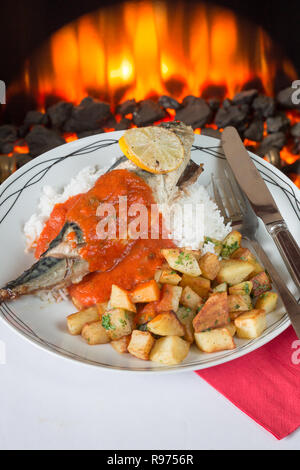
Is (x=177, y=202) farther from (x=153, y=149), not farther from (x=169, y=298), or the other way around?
(x=169, y=298)

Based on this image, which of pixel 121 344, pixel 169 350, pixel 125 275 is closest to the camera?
pixel 169 350

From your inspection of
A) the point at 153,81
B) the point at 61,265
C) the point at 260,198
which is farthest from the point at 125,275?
the point at 153,81

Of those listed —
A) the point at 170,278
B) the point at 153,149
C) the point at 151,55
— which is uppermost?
the point at 151,55

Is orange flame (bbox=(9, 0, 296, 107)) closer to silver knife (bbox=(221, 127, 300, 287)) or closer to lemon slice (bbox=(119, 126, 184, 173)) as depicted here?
silver knife (bbox=(221, 127, 300, 287))

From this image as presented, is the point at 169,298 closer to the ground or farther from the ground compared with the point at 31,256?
closer to the ground

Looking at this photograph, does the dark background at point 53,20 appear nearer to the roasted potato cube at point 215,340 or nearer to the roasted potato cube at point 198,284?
the roasted potato cube at point 198,284
